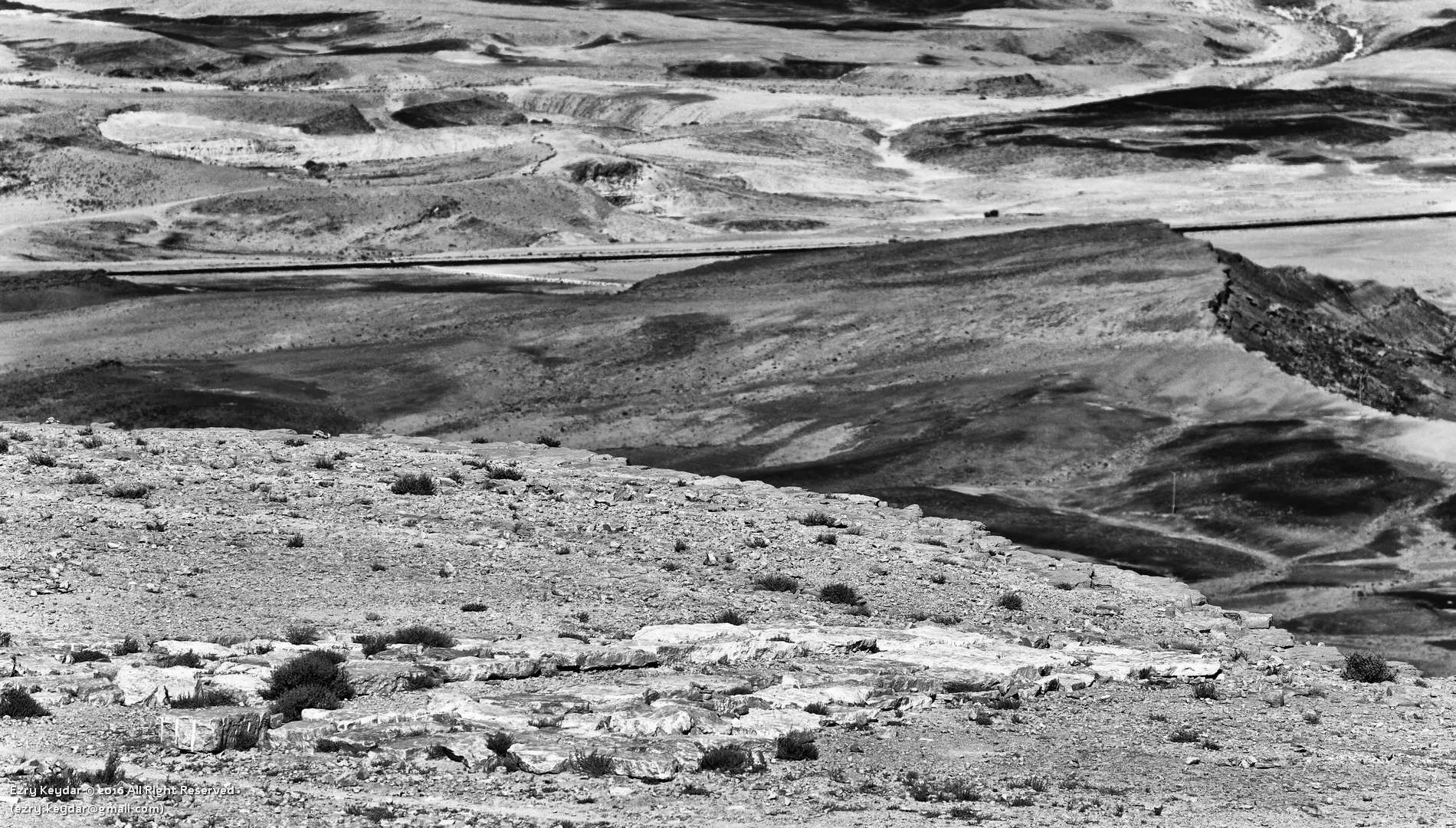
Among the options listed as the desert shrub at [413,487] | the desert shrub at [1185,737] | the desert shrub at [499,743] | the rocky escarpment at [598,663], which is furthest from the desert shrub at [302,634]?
the desert shrub at [1185,737]

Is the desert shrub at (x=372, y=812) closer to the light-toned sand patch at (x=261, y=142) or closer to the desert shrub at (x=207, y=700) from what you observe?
the desert shrub at (x=207, y=700)

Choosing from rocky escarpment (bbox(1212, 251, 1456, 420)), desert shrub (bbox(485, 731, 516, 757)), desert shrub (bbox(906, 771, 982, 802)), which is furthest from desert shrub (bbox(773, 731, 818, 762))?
rocky escarpment (bbox(1212, 251, 1456, 420))

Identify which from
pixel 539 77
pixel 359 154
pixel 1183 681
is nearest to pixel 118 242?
pixel 359 154

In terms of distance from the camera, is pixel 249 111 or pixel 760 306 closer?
pixel 760 306

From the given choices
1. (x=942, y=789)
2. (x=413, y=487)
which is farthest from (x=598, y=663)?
(x=413, y=487)

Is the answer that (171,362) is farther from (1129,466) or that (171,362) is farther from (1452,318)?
(1452,318)

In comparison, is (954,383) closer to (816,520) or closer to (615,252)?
(816,520)
